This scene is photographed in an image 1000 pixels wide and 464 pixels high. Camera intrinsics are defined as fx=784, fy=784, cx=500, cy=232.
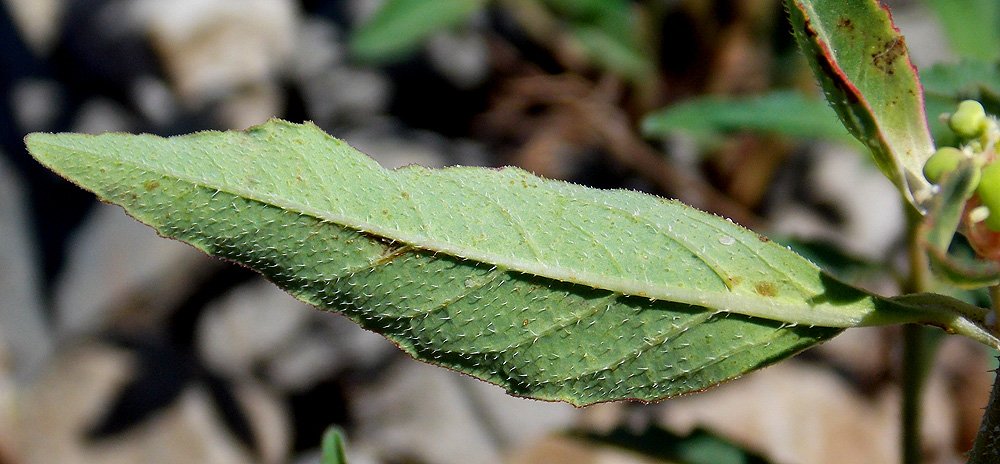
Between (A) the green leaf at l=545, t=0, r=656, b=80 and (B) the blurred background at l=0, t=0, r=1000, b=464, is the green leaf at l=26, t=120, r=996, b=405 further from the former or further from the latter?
(A) the green leaf at l=545, t=0, r=656, b=80

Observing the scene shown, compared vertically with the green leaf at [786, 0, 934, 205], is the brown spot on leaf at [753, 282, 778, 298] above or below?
below

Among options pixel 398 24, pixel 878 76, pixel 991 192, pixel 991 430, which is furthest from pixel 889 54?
pixel 398 24

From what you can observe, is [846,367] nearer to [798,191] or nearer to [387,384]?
[798,191]

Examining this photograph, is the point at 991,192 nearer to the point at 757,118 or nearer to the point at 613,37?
the point at 757,118

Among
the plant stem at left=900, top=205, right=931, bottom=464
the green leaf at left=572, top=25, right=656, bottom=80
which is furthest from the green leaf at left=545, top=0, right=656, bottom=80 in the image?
the plant stem at left=900, top=205, right=931, bottom=464

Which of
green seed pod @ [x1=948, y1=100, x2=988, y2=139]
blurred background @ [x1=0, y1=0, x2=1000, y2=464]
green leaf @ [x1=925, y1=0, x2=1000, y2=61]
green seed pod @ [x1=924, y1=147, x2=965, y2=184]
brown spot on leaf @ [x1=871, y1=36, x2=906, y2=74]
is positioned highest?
brown spot on leaf @ [x1=871, y1=36, x2=906, y2=74]

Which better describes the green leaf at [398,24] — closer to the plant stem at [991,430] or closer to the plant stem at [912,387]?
the plant stem at [912,387]

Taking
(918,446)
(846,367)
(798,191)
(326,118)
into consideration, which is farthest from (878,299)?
(326,118)
